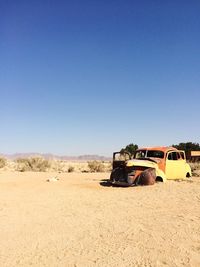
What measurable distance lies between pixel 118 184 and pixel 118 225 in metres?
7.97

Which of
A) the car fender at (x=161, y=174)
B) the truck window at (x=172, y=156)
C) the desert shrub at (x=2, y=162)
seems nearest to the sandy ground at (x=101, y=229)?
the car fender at (x=161, y=174)

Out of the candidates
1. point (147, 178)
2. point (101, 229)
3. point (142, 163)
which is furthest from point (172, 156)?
point (101, 229)

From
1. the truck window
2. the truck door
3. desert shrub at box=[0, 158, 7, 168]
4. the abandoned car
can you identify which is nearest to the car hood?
the abandoned car

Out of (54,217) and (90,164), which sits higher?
(90,164)

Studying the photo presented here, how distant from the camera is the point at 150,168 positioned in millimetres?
16984

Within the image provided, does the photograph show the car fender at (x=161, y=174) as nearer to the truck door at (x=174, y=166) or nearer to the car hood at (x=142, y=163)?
the car hood at (x=142, y=163)

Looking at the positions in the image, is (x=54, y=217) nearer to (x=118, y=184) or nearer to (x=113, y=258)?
(x=113, y=258)

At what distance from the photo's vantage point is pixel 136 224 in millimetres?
9344

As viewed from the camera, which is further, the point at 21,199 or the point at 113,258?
the point at 21,199

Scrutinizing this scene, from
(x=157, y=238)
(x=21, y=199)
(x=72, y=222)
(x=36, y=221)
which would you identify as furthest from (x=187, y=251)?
(x=21, y=199)

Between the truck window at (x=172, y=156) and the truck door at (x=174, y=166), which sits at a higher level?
the truck window at (x=172, y=156)

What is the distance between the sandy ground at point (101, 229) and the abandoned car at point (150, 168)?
240 centimetres

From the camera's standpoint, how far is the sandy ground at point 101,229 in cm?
704

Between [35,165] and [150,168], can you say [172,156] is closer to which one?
[150,168]
